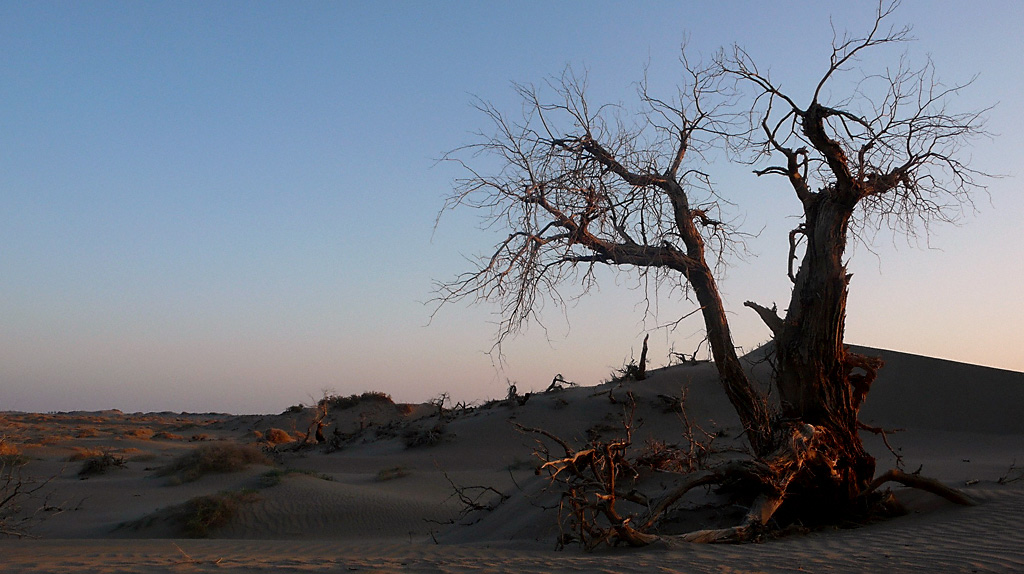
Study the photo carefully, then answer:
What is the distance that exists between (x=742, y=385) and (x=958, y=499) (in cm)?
267

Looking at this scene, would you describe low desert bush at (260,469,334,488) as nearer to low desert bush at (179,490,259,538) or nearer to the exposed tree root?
low desert bush at (179,490,259,538)

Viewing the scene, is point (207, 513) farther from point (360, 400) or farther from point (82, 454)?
point (360, 400)

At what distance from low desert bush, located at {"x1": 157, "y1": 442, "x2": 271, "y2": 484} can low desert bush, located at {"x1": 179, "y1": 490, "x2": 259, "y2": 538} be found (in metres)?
4.25

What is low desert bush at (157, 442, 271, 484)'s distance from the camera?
15.9 meters

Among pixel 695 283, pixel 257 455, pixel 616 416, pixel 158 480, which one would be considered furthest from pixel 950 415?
pixel 158 480

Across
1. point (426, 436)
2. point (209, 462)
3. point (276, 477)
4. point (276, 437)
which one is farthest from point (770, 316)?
point (276, 437)

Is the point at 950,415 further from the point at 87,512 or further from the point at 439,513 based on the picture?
the point at 87,512

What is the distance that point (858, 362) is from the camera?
811cm

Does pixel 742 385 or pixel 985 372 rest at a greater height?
pixel 985 372

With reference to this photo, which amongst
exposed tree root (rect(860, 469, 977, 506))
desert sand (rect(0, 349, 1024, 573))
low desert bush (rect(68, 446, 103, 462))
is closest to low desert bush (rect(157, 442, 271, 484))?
desert sand (rect(0, 349, 1024, 573))

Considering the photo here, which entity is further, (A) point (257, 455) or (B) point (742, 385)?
(A) point (257, 455)

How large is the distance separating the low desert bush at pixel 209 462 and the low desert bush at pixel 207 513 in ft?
13.9

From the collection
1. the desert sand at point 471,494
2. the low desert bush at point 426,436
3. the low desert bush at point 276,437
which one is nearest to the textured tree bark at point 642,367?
the desert sand at point 471,494

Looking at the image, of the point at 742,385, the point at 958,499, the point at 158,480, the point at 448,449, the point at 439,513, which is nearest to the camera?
the point at 958,499
